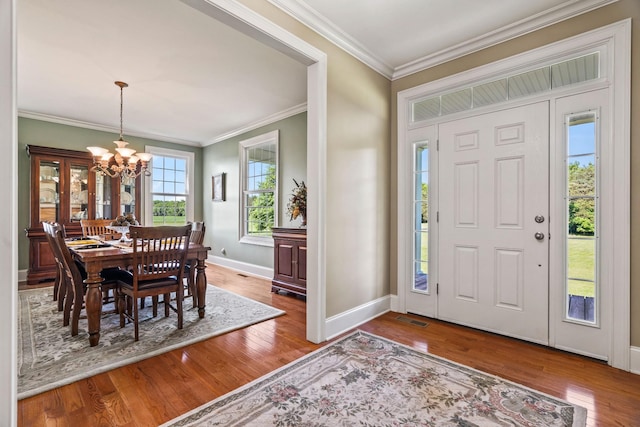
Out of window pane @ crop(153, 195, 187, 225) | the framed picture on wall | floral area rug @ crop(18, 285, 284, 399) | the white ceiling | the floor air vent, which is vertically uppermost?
the white ceiling

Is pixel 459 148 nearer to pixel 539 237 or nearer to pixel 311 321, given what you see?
pixel 539 237

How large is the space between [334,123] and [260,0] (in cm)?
107

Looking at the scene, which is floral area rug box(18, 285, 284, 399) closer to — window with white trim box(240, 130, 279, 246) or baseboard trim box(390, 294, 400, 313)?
baseboard trim box(390, 294, 400, 313)

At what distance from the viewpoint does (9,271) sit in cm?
127

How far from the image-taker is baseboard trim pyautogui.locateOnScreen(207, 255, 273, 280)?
509 centimetres

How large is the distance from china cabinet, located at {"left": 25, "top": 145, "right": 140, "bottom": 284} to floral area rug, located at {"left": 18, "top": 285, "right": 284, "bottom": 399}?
968 mm

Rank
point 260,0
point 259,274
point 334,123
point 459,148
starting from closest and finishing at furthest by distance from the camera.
→ 1. point 260,0
2. point 334,123
3. point 459,148
4. point 259,274

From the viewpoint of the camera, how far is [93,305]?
2.47 meters

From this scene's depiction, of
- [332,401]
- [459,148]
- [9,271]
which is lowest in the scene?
[332,401]

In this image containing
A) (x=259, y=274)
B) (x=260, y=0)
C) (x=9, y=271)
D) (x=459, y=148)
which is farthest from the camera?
(x=259, y=274)

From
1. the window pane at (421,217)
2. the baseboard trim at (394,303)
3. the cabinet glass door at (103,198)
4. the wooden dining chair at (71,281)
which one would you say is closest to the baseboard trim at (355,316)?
the baseboard trim at (394,303)

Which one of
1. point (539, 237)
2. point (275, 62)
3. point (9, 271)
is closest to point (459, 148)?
point (539, 237)

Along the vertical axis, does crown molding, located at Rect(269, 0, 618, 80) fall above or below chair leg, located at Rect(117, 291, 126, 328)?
above

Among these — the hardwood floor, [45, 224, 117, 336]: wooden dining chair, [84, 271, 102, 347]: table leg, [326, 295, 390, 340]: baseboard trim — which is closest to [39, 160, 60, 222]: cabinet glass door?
[45, 224, 117, 336]: wooden dining chair
